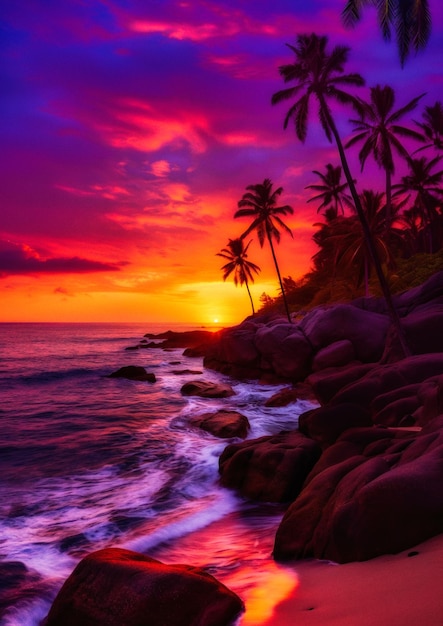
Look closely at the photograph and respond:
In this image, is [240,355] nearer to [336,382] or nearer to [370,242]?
[370,242]

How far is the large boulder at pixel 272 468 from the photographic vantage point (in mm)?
7973

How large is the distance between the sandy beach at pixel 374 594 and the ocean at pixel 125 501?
36 cm

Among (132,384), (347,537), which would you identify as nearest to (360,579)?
(347,537)

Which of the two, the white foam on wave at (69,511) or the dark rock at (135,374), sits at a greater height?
the dark rock at (135,374)

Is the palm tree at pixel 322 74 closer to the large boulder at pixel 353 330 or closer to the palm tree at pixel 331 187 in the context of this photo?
the large boulder at pixel 353 330

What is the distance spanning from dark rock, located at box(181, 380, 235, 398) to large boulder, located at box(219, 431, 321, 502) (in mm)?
11003

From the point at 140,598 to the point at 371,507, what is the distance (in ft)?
8.16

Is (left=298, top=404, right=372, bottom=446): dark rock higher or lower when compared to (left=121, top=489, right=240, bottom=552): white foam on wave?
higher

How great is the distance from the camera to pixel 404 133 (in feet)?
105

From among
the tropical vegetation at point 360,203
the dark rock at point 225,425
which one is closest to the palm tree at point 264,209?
the tropical vegetation at point 360,203

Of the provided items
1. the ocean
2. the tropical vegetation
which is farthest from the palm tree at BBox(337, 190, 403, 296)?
the ocean

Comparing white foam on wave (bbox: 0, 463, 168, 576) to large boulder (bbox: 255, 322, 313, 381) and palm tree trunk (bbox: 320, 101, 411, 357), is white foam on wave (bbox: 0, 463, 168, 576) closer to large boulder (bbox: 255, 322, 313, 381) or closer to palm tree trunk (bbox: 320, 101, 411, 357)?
palm tree trunk (bbox: 320, 101, 411, 357)

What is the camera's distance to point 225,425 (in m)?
13.5

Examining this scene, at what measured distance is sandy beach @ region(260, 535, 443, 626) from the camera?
Result: 109 inches
